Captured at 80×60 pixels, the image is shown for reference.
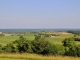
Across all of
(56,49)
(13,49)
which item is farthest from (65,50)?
(13,49)

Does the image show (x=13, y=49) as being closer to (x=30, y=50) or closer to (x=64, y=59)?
(x=30, y=50)

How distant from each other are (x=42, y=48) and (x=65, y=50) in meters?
3.52

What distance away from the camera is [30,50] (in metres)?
29.2

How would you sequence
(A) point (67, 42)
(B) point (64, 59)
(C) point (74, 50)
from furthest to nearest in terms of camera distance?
(A) point (67, 42)
(C) point (74, 50)
(B) point (64, 59)

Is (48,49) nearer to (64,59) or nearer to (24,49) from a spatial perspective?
(24,49)

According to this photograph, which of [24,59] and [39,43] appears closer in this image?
[24,59]

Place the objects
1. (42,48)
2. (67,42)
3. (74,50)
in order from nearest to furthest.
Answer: (74,50)
(42,48)
(67,42)

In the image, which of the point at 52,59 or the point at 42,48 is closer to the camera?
the point at 52,59

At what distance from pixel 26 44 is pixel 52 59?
1452 cm

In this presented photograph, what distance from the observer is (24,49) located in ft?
98.5

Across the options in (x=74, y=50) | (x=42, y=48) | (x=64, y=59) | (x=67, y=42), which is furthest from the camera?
(x=67, y=42)

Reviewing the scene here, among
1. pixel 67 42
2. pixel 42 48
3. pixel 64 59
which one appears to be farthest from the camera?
pixel 67 42

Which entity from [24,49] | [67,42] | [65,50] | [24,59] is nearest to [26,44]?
[24,49]

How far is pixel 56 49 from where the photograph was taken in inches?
1120
